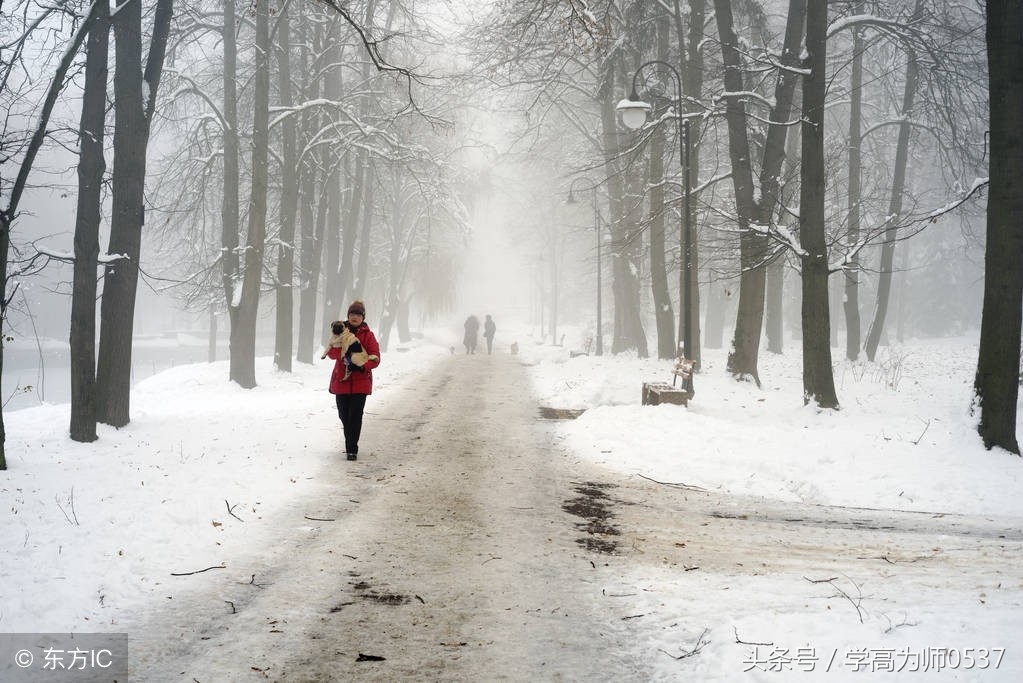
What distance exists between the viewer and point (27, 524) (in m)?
5.46

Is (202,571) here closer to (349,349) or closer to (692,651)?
(692,651)

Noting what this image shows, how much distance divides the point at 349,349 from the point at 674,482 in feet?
14.3

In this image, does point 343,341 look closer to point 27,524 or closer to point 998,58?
point 27,524

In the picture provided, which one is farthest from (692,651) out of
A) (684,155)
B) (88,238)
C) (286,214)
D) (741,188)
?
(286,214)

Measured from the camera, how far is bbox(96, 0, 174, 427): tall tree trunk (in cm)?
973

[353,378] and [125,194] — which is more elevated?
[125,194]

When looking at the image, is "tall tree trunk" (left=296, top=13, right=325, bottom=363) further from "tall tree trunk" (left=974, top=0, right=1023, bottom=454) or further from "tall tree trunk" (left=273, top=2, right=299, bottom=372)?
"tall tree trunk" (left=974, top=0, right=1023, bottom=454)

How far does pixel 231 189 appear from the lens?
1716cm

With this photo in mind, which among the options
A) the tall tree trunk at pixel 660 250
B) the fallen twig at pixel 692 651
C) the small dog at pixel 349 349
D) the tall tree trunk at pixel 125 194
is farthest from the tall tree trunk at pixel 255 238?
the fallen twig at pixel 692 651

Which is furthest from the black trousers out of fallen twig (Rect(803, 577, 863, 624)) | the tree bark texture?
fallen twig (Rect(803, 577, 863, 624))

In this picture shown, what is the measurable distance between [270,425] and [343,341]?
2991 mm

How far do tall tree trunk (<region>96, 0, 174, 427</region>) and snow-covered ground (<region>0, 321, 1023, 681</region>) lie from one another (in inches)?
36.9

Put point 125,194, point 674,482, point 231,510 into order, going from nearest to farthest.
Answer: point 231,510, point 674,482, point 125,194

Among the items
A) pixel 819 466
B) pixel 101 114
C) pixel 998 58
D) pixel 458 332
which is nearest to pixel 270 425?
pixel 101 114
